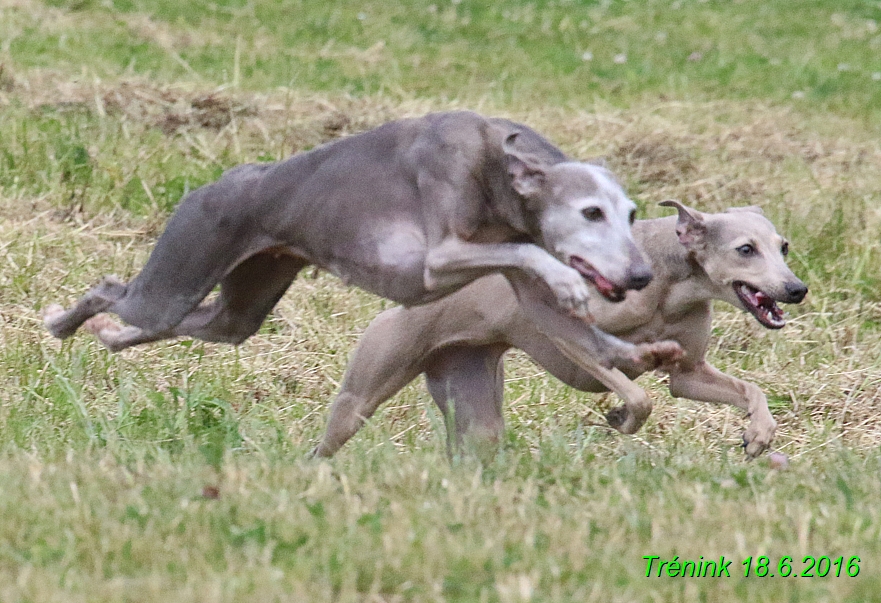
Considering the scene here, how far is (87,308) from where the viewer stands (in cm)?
509

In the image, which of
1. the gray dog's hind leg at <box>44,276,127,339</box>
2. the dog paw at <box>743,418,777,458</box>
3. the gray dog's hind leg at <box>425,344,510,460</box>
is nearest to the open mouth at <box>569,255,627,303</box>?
the gray dog's hind leg at <box>425,344,510,460</box>

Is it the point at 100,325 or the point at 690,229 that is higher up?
the point at 690,229

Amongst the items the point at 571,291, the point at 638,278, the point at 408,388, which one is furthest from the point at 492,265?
the point at 408,388

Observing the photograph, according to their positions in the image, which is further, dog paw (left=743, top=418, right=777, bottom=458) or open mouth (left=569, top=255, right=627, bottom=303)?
dog paw (left=743, top=418, right=777, bottom=458)

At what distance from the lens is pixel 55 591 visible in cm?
308

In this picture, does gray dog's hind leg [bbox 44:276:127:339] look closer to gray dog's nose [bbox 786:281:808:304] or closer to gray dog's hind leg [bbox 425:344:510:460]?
gray dog's hind leg [bbox 425:344:510:460]

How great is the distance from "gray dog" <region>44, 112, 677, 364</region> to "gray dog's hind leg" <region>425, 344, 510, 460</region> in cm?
75

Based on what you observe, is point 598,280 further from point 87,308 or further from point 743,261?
point 87,308

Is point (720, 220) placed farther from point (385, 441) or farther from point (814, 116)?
point (814, 116)

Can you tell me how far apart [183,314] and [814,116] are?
7248 mm

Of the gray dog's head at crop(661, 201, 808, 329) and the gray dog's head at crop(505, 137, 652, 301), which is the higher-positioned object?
the gray dog's head at crop(505, 137, 652, 301)

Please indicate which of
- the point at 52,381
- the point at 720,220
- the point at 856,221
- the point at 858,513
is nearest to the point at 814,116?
the point at 856,221

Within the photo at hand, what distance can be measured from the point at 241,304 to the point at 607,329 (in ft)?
4.33

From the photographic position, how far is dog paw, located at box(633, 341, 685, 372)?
4.16 m
